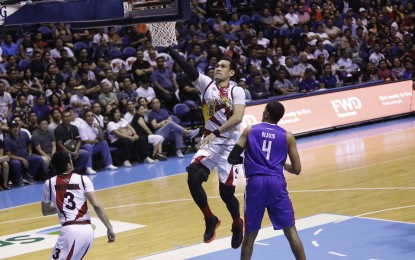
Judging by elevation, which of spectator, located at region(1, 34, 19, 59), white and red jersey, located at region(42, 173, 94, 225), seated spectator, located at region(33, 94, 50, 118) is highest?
white and red jersey, located at region(42, 173, 94, 225)

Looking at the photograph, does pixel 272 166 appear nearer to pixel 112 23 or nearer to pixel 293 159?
pixel 293 159

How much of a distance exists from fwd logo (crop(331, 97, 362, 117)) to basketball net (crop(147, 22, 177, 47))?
1081cm

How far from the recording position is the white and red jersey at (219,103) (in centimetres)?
912

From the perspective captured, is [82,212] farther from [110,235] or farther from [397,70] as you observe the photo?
[397,70]

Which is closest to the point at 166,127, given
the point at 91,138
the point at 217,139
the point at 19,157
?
the point at 91,138

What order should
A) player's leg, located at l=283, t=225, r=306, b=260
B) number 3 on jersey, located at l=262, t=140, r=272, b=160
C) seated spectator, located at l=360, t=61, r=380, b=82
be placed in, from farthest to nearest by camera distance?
seated spectator, located at l=360, t=61, r=380, b=82
number 3 on jersey, located at l=262, t=140, r=272, b=160
player's leg, located at l=283, t=225, r=306, b=260

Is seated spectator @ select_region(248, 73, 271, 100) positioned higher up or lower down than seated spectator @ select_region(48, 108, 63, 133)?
lower down

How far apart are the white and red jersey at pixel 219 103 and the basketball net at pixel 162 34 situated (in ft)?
6.30

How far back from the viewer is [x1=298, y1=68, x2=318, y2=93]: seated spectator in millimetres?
21953

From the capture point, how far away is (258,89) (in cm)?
2092

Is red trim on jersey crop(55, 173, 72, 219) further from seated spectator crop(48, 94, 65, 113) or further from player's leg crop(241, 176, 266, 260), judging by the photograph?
seated spectator crop(48, 94, 65, 113)

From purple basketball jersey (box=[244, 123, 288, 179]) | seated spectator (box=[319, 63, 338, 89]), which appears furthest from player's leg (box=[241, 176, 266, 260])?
seated spectator (box=[319, 63, 338, 89])

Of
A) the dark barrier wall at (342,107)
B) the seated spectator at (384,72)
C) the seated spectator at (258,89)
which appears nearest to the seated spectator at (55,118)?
the dark barrier wall at (342,107)

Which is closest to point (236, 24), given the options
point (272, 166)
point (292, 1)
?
point (292, 1)
